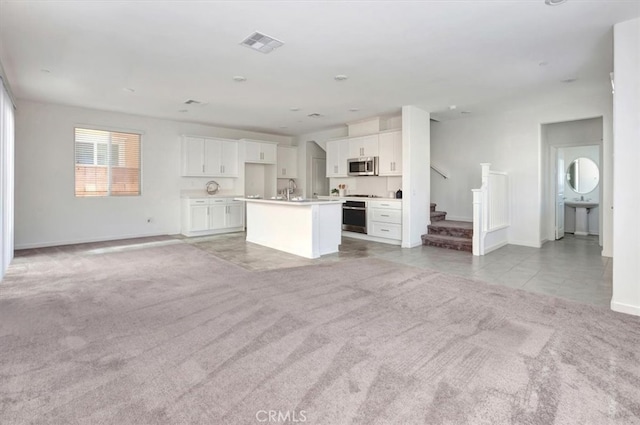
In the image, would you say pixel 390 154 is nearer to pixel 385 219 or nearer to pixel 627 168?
pixel 385 219

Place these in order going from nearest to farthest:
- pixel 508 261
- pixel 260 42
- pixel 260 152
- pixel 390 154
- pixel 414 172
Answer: pixel 260 42 → pixel 508 261 → pixel 414 172 → pixel 390 154 → pixel 260 152

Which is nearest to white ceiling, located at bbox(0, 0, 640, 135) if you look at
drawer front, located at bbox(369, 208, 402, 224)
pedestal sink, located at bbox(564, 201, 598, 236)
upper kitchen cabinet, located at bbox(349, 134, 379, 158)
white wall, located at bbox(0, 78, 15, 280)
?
white wall, located at bbox(0, 78, 15, 280)

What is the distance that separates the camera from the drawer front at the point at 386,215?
22.1ft

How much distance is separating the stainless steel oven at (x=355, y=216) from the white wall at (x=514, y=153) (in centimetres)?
208

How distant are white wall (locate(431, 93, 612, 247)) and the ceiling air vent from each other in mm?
4981

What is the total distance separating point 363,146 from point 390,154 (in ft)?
2.61

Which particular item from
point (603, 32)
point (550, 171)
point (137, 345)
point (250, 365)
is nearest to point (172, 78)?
point (137, 345)

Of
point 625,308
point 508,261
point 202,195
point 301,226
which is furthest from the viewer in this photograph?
point 202,195

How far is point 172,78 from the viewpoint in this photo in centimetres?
487

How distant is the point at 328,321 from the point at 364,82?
12.0 ft

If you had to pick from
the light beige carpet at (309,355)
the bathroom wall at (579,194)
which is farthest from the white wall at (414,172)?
the bathroom wall at (579,194)

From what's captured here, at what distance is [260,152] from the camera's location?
9.08 meters

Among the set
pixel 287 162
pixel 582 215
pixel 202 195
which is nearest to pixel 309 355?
pixel 202 195

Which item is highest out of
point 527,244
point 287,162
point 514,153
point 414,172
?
point 287,162
